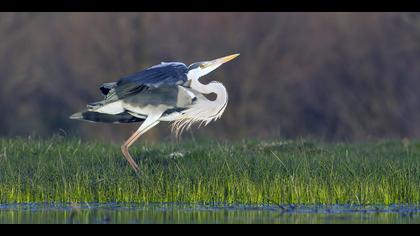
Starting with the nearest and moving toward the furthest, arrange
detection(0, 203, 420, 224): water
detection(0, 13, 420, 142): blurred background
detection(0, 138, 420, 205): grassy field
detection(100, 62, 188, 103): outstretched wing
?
detection(0, 203, 420, 224): water < detection(0, 138, 420, 205): grassy field < detection(100, 62, 188, 103): outstretched wing < detection(0, 13, 420, 142): blurred background

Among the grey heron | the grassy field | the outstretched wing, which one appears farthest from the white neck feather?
the grassy field

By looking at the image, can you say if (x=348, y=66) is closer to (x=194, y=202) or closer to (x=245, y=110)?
(x=245, y=110)

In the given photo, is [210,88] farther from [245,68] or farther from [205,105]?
[245,68]

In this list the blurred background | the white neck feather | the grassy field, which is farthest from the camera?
the blurred background

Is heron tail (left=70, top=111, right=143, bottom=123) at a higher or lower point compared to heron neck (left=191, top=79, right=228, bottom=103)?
lower

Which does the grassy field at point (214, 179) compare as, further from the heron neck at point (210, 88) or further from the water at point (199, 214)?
the heron neck at point (210, 88)

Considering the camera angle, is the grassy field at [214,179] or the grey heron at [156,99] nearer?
the grassy field at [214,179]

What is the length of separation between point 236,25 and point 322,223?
1645 cm

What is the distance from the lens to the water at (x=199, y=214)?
832 cm

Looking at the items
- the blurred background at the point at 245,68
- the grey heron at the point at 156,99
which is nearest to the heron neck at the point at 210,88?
the grey heron at the point at 156,99

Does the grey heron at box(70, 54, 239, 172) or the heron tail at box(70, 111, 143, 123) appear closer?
the grey heron at box(70, 54, 239, 172)

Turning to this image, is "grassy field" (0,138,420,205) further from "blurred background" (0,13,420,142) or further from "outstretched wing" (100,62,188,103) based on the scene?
"blurred background" (0,13,420,142)

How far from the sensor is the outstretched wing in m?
10.9

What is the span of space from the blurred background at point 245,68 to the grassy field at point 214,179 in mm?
11145
